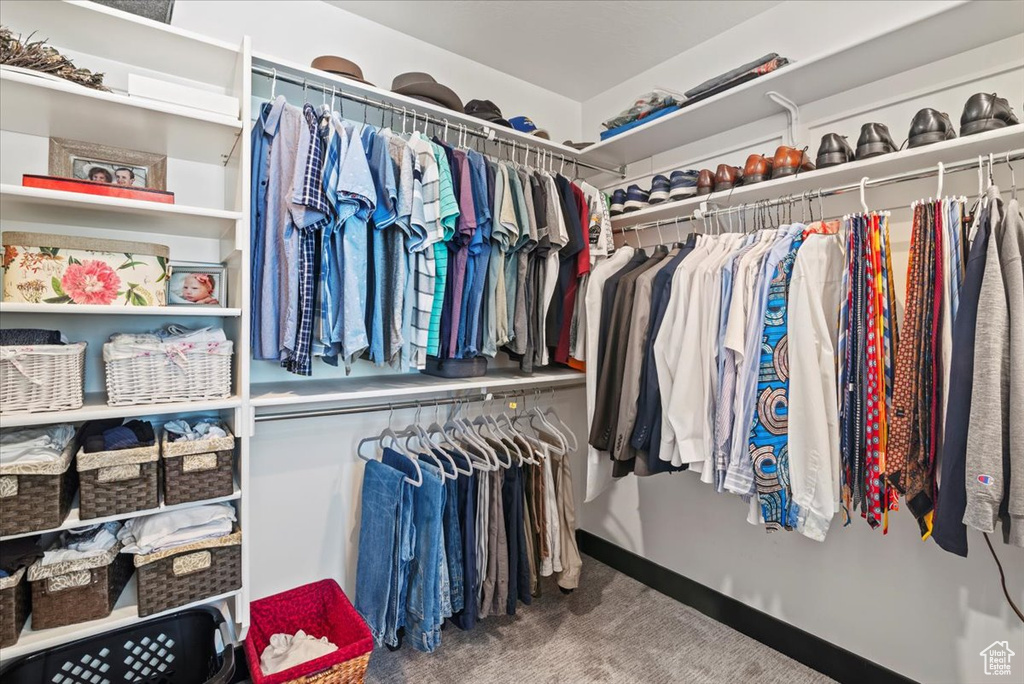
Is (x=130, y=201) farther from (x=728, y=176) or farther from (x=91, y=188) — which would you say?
(x=728, y=176)

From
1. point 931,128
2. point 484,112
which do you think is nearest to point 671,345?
point 931,128

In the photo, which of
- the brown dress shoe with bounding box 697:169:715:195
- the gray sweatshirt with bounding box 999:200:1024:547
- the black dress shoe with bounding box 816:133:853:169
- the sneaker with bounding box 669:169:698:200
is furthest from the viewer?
the sneaker with bounding box 669:169:698:200

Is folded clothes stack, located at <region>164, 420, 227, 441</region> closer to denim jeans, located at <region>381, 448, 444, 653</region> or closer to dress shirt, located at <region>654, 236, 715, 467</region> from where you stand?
denim jeans, located at <region>381, 448, 444, 653</region>

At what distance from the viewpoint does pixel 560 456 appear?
2045 mm

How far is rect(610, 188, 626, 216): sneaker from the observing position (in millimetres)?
2287

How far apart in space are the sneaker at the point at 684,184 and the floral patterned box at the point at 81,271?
179 centimetres

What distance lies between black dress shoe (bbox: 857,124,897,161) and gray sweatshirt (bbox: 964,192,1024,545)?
1.28 ft

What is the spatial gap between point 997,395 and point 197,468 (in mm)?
1956

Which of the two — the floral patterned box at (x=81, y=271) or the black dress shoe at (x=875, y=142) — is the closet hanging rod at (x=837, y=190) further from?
the floral patterned box at (x=81, y=271)

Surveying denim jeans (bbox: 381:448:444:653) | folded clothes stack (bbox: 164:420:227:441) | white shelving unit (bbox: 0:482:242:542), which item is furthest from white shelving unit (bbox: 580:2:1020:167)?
white shelving unit (bbox: 0:482:242:542)

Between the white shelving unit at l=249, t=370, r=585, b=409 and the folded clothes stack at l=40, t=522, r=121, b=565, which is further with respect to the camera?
the white shelving unit at l=249, t=370, r=585, b=409

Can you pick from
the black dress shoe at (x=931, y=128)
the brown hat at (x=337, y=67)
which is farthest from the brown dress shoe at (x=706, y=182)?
the brown hat at (x=337, y=67)

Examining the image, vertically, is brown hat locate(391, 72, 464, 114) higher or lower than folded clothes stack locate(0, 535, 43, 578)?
higher

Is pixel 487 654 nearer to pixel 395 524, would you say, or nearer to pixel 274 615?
pixel 395 524
